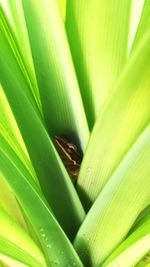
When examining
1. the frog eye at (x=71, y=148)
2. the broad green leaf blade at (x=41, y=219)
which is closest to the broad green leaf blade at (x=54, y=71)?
the frog eye at (x=71, y=148)

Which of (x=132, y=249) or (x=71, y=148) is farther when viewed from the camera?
(x=71, y=148)

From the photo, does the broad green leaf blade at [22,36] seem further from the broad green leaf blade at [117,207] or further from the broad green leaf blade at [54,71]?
the broad green leaf blade at [117,207]

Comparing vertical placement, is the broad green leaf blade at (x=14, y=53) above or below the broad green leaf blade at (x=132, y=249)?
above

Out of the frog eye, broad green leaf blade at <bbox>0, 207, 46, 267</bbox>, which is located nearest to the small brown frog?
the frog eye

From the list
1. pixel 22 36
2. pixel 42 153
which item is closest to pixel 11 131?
pixel 42 153

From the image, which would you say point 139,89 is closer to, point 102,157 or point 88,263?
point 102,157

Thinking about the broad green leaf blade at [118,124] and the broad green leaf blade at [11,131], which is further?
the broad green leaf blade at [11,131]

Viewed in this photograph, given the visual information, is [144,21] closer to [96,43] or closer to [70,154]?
[96,43]

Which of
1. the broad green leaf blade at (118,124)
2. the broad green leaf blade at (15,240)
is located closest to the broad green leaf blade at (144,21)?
the broad green leaf blade at (118,124)
